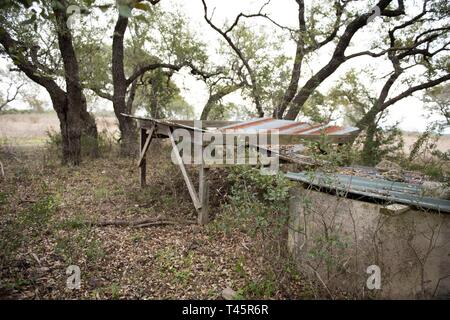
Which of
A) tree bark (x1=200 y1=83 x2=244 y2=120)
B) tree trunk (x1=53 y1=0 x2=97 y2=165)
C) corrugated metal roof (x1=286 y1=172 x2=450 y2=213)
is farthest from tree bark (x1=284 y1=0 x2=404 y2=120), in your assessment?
tree trunk (x1=53 y1=0 x2=97 y2=165)

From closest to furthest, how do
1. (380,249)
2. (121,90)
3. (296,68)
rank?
(380,249) → (296,68) → (121,90)

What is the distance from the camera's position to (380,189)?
378 cm

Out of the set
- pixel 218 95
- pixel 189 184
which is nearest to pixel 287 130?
pixel 189 184

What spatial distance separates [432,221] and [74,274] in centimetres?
473

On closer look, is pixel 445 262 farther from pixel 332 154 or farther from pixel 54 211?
pixel 54 211

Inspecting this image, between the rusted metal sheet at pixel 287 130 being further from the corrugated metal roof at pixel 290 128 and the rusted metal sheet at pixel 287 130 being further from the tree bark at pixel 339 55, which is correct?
the tree bark at pixel 339 55

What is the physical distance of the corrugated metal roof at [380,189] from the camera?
3281 millimetres

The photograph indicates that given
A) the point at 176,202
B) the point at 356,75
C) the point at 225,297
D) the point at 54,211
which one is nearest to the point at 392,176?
the point at 225,297

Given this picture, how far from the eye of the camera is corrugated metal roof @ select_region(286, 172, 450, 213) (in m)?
3.28

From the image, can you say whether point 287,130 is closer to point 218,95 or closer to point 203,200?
point 203,200

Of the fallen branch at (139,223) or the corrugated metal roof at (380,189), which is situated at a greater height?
the corrugated metal roof at (380,189)

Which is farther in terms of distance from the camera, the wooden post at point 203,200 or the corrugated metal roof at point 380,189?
the wooden post at point 203,200

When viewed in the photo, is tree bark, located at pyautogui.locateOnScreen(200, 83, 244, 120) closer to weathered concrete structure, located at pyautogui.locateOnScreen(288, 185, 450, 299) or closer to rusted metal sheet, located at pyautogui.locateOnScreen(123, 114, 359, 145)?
rusted metal sheet, located at pyautogui.locateOnScreen(123, 114, 359, 145)

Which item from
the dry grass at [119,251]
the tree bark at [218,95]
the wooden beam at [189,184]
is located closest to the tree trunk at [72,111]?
the dry grass at [119,251]
